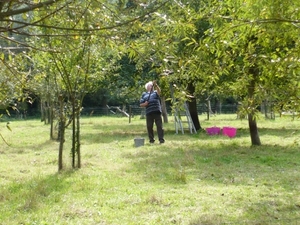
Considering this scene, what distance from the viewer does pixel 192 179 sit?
21.1ft

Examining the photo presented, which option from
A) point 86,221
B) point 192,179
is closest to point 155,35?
point 86,221

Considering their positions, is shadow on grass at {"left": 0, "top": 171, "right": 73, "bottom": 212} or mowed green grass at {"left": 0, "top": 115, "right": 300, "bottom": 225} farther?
shadow on grass at {"left": 0, "top": 171, "right": 73, "bottom": 212}

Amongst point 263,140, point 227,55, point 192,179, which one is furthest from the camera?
point 263,140

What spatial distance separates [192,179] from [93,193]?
5.62 ft

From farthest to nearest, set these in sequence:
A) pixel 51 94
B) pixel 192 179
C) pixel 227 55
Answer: pixel 51 94
pixel 192 179
pixel 227 55

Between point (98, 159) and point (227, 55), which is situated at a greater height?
point (227, 55)

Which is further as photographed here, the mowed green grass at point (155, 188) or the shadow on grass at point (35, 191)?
the shadow on grass at point (35, 191)

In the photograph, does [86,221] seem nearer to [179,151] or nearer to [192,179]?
[192,179]

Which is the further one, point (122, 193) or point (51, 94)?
point (51, 94)

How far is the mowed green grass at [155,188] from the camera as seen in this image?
4.50m

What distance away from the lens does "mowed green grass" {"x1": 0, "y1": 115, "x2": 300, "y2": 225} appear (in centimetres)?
450

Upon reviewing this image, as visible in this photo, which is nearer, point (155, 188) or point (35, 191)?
point (35, 191)

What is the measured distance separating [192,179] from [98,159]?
115 inches

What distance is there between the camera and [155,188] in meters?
5.79
